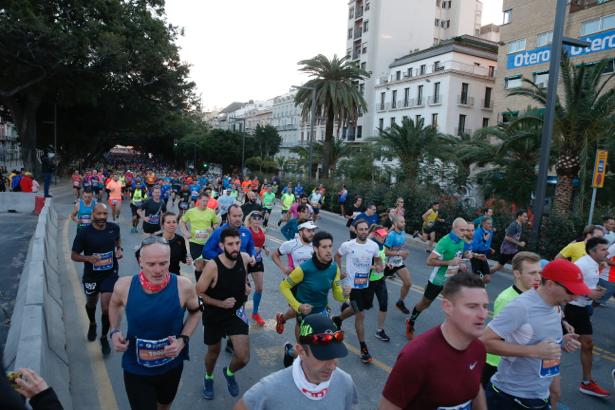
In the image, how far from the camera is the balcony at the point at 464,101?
140ft

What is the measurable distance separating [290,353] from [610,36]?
29.9 meters

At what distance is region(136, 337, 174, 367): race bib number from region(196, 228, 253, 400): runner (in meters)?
1.06

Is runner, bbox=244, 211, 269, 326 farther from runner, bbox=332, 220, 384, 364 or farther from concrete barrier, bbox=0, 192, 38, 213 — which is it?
concrete barrier, bbox=0, 192, 38, 213

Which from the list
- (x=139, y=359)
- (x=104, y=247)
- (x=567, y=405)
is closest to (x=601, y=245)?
(x=567, y=405)

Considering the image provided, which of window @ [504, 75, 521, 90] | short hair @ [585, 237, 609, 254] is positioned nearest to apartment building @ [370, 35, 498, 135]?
window @ [504, 75, 521, 90]

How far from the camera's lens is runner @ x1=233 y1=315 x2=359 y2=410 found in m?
2.26

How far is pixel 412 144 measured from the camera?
76.0 ft

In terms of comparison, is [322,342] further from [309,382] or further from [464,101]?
[464,101]

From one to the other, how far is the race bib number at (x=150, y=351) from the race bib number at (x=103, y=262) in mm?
2749

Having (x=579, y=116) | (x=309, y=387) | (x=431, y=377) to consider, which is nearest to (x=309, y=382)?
(x=309, y=387)

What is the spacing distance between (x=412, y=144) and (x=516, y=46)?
17700 millimetres

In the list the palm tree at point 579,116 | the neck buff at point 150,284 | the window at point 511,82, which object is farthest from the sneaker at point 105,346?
the window at point 511,82

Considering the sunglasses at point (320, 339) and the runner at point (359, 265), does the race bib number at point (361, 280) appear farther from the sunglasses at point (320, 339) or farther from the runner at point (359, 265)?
the sunglasses at point (320, 339)

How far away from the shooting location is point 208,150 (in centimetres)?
6594
